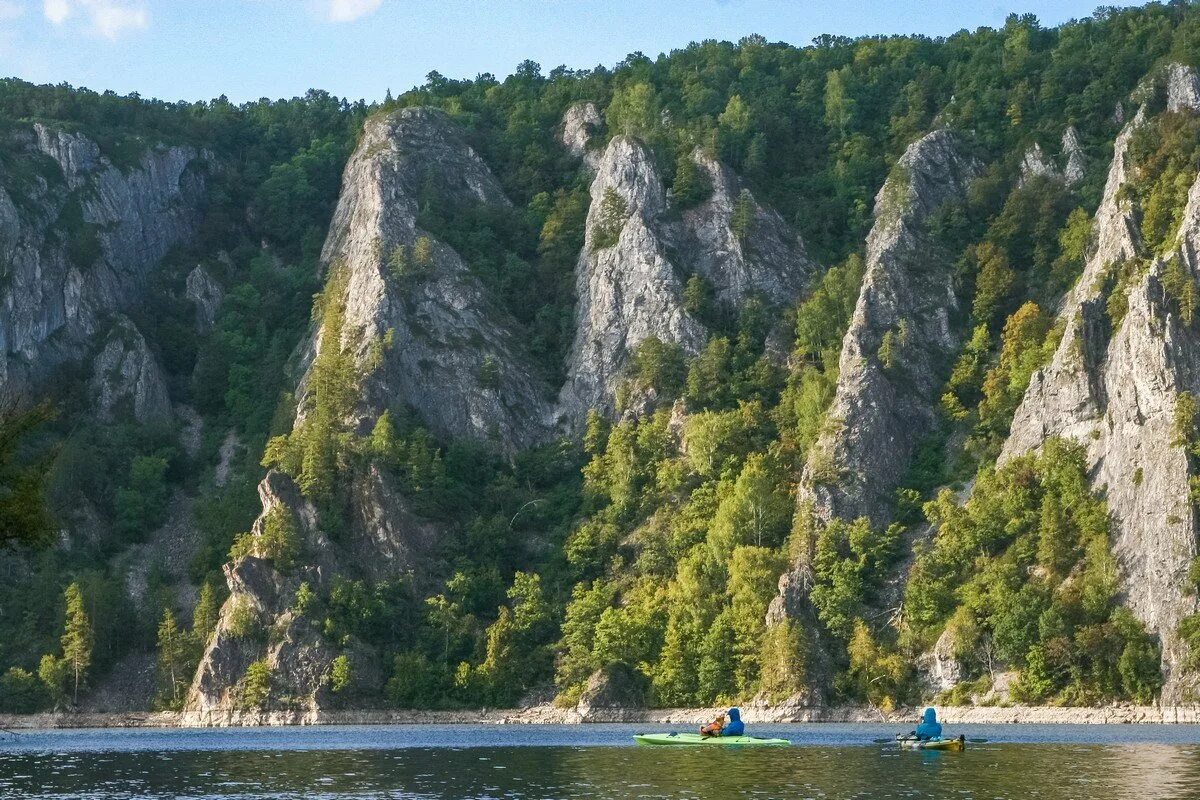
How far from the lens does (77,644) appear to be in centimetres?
17788

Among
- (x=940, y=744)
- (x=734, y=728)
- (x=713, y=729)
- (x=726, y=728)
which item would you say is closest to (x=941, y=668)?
(x=726, y=728)

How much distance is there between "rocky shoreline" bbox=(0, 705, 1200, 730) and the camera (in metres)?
147

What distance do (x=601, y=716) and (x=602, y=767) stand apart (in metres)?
70.8

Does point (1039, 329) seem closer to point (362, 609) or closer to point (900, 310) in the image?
point (900, 310)

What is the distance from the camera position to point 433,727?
161000 mm

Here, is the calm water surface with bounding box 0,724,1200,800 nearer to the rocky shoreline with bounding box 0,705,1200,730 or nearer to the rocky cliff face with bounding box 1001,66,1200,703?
the rocky shoreline with bounding box 0,705,1200,730

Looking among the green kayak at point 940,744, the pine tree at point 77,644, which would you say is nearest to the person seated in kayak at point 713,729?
the green kayak at point 940,744

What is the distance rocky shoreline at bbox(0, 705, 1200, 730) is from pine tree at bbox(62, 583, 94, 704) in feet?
14.0

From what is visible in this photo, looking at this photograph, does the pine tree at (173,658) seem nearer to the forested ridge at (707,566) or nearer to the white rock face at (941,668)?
the forested ridge at (707,566)

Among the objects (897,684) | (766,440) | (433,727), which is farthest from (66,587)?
(897,684)

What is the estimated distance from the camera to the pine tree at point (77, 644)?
7018 inches

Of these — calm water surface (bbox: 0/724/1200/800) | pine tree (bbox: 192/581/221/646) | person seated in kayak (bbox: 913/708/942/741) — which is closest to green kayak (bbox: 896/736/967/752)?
person seated in kayak (bbox: 913/708/942/741)

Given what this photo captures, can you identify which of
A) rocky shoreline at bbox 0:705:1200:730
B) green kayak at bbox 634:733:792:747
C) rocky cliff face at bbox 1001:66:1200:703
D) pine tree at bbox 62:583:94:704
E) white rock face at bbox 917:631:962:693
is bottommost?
green kayak at bbox 634:733:792:747

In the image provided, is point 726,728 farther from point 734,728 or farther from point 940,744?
point 940,744
